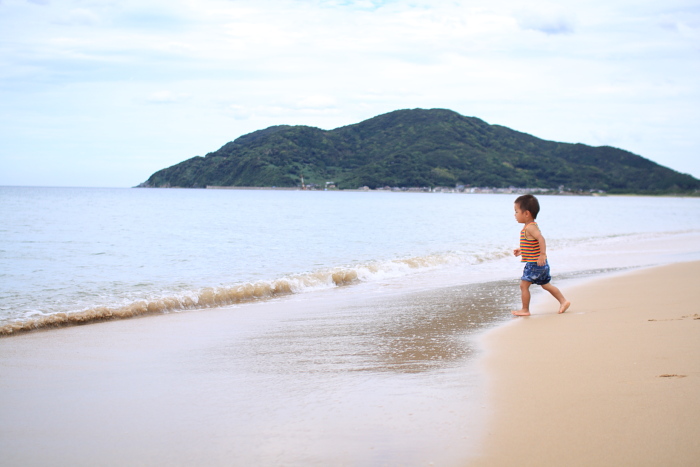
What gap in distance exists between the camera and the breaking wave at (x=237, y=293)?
7.74 metres

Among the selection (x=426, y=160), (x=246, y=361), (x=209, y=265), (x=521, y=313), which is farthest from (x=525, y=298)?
(x=426, y=160)

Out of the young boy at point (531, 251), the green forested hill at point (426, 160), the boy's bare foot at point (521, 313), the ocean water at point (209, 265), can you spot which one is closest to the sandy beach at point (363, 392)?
the boy's bare foot at point (521, 313)

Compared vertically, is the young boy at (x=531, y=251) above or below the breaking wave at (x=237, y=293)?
above

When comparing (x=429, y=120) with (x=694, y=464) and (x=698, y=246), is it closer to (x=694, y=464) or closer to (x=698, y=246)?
(x=698, y=246)

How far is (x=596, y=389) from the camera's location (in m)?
3.99

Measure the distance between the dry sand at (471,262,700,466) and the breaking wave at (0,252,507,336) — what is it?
5207 millimetres

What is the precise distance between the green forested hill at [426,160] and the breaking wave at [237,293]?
131 m

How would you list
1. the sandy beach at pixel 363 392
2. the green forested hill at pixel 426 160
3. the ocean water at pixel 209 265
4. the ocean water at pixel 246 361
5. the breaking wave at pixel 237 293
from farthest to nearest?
the green forested hill at pixel 426 160
the ocean water at pixel 209 265
the breaking wave at pixel 237 293
the ocean water at pixel 246 361
the sandy beach at pixel 363 392

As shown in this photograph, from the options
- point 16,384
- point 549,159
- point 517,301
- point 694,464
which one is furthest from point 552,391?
point 549,159

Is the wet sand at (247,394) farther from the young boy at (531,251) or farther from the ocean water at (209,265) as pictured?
the ocean water at (209,265)

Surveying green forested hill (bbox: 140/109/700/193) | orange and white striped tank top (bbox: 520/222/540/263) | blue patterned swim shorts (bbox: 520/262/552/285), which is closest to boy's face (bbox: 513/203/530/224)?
orange and white striped tank top (bbox: 520/222/540/263)

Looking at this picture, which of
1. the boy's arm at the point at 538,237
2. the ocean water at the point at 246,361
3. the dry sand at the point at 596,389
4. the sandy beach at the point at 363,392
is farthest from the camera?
the boy's arm at the point at 538,237

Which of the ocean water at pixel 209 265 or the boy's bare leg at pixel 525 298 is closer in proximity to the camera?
the boy's bare leg at pixel 525 298

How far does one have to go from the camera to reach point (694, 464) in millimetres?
2811
